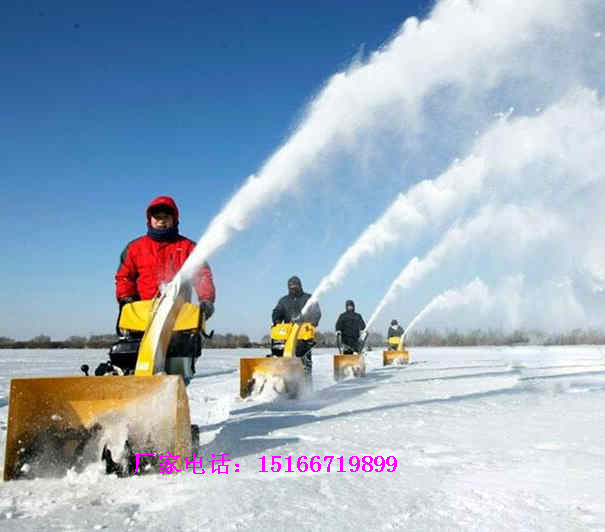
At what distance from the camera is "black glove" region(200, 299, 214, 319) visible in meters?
4.13

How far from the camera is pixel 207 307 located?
4.16 m

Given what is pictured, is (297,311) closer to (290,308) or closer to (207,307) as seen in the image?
(290,308)

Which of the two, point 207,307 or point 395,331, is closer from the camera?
point 207,307

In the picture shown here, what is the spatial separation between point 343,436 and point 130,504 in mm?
1963

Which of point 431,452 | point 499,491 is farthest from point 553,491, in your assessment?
point 431,452

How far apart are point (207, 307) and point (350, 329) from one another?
9.64m

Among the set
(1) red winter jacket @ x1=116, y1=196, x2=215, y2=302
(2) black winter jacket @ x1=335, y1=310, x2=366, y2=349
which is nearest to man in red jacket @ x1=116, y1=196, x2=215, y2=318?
(1) red winter jacket @ x1=116, y1=196, x2=215, y2=302

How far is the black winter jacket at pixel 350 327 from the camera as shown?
1348 centimetres

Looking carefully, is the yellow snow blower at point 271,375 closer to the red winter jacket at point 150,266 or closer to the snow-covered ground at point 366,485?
Answer: the snow-covered ground at point 366,485

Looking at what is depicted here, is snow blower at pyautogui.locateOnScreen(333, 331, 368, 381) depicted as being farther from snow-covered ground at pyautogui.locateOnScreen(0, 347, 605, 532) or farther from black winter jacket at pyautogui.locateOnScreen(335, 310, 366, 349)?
snow-covered ground at pyautogui.locateOnScreen(0, 347, 605, 532)

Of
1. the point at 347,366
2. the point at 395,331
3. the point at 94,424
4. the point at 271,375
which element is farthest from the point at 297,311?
the point at 395,331

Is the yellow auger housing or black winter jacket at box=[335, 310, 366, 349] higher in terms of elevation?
black winter jacket at box=[335, 310, 366, 349]

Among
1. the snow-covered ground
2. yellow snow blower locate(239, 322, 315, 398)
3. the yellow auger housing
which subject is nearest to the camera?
the snow-covered ground

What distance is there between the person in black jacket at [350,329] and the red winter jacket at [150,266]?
9370 mm
